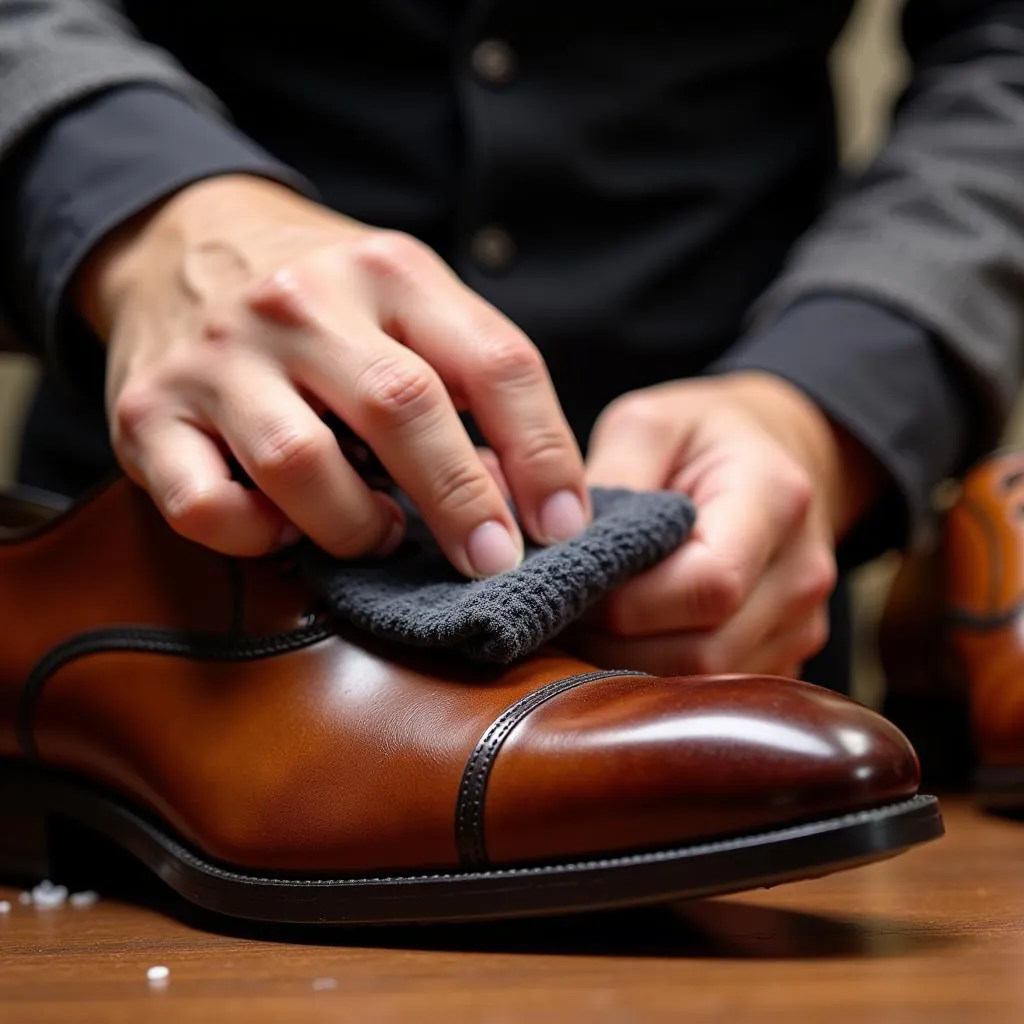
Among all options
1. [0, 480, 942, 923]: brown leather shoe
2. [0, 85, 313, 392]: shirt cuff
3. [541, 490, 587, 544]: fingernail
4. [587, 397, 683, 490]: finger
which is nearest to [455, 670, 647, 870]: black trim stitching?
[0, 480, 942, 923]: brown leather shoe

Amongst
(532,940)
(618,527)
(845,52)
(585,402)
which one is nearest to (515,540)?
(618,527)

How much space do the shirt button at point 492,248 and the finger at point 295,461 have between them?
38 cm

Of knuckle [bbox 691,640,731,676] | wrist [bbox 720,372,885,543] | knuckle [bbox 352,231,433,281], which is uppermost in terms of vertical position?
knuckle [bbox 352,231,433,281]

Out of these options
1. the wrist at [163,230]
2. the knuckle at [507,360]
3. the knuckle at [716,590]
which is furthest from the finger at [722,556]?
the wrist at [163,230]

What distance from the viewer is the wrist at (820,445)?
709 mm

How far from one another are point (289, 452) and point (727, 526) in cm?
21

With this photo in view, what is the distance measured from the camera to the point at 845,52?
1.82 m

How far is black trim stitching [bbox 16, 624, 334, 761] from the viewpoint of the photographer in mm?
524

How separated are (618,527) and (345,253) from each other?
157 mm

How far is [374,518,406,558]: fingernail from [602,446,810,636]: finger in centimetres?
9

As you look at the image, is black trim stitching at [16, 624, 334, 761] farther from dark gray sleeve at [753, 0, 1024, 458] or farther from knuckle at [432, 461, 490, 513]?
dark gray sleeve at [753, 0, 1024, 458]

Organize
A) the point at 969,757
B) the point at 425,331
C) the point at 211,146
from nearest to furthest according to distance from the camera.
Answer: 1. the point at 425,331
2. the point at 211,146
3. the point at 969,757

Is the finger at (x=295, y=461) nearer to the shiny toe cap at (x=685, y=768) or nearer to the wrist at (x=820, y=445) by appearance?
the shiny toe cap at (x=685, y=768)

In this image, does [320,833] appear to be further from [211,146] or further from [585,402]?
[585,402]
